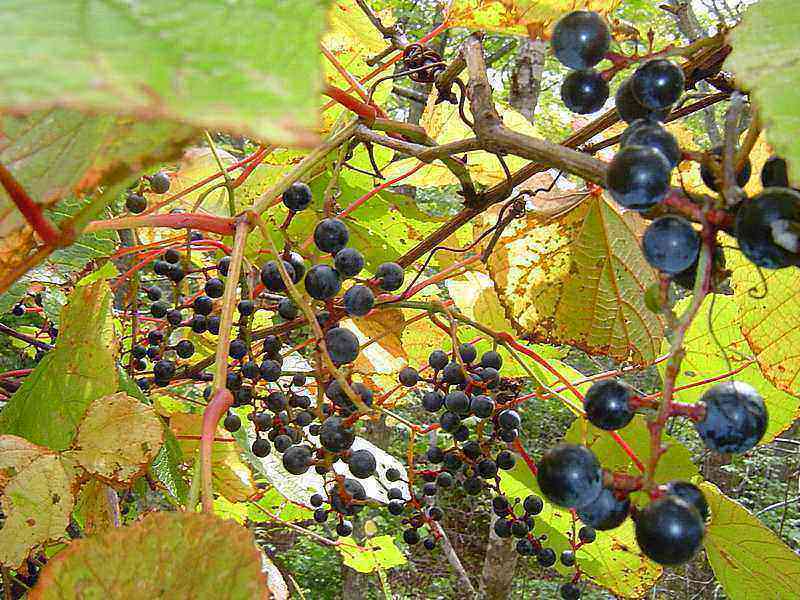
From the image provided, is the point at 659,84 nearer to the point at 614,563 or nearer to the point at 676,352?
the point at 676,352

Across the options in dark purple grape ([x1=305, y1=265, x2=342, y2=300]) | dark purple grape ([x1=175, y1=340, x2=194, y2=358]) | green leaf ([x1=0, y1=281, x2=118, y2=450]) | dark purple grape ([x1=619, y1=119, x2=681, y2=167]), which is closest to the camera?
dark purple grape ([x1=619, y1=119, x2=681, y2=167])

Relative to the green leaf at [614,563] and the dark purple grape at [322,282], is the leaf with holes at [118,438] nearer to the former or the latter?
the dark purple grape at [322,282]

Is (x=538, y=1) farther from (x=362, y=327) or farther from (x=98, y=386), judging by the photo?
(x=98, y=386)

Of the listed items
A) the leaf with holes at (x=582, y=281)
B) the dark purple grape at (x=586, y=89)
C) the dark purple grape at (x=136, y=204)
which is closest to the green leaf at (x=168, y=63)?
the dark purple grape at (x=586, y=89)

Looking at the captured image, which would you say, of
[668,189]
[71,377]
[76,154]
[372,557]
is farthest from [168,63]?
[372,557]

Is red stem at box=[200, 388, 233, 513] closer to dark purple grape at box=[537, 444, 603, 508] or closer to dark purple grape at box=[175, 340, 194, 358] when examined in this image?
dark purple grape at box=[537, 444, 603, 508]

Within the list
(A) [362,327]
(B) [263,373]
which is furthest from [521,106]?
(B) [263,373]

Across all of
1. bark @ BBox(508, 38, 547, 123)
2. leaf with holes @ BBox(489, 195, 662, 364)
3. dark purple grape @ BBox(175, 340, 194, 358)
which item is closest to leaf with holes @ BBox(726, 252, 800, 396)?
leaf with holes @ BBox(489, 195, 662, 364)
